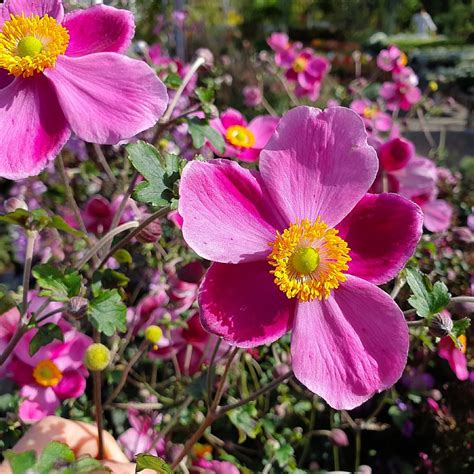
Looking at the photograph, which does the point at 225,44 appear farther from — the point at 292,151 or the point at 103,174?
the point at 292,151

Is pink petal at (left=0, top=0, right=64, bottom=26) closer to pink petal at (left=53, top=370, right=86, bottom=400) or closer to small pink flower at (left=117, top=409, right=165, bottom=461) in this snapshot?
pink petal at (left=53, top=370, right=86, bottom=400)

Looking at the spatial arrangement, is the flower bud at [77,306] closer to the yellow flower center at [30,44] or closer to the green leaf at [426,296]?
the yellow flower center at [30,44]

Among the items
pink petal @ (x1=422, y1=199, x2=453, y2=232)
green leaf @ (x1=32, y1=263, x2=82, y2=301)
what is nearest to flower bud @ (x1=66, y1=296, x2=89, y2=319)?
green leaf @ (x1=32, y1=263, x2=82, y2=301)

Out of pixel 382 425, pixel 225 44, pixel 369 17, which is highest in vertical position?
pixel 382 425

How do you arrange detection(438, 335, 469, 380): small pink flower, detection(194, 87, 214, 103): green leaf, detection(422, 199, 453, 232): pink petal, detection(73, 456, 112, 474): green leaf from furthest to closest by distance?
detection(422, 199, 453, 232): pink petal
detection(194, 87, 214, 103): green leaf
detection(438, 335, 469, 380): small pink flower
detection(73, 456, 112, 474): green leaf

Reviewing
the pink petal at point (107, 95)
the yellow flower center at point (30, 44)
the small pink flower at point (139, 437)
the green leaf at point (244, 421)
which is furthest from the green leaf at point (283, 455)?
the yellow flower center at point (30, 44)

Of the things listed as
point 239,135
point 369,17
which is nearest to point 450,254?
point 239,135
